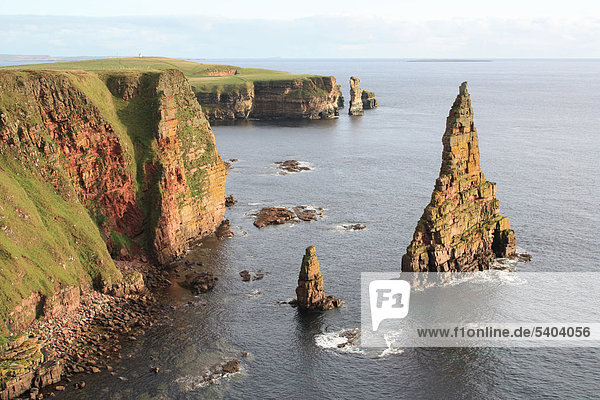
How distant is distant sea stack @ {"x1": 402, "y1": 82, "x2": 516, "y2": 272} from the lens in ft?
317

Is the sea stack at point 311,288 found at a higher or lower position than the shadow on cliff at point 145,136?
lower

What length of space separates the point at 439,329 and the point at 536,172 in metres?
102

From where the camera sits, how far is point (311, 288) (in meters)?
89.8

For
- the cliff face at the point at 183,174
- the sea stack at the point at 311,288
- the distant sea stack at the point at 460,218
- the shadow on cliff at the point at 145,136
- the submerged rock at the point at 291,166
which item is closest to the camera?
the sea stack at the point at 311,288

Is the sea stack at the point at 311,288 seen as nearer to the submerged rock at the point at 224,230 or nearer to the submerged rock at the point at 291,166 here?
the submerged rock at the point at 224,230

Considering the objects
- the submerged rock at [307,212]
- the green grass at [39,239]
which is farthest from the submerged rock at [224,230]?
the green grass at [39,239]

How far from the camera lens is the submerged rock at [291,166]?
7303 inches

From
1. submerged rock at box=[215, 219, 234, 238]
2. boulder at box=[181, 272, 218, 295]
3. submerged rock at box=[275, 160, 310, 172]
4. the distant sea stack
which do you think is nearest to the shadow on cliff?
boulder at box=[181, 272, 218, 295]

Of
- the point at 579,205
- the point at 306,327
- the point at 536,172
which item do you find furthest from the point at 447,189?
the point at 536,172

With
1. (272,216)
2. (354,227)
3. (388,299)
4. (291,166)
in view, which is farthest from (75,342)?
(291,166)

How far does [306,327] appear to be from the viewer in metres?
85.4

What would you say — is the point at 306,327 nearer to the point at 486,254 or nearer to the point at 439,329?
the point at 439,329

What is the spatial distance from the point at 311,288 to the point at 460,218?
29101mm

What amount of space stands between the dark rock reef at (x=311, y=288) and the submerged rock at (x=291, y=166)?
315ft
